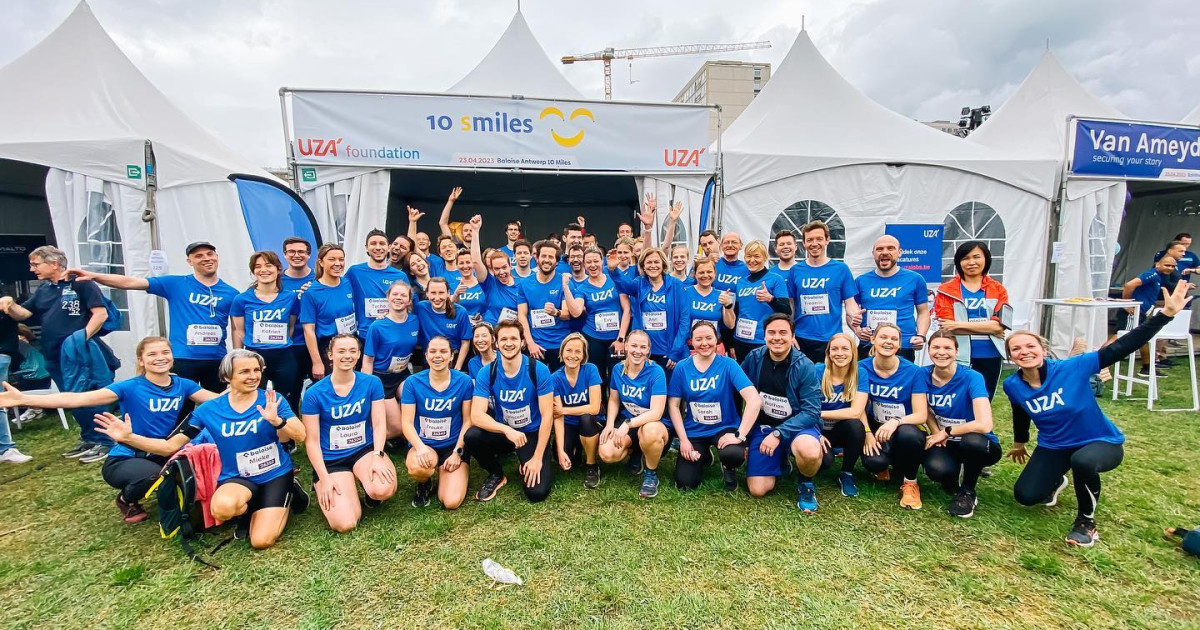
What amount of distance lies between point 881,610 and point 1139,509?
6.71ft

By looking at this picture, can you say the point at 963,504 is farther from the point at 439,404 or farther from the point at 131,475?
the point at 131,475

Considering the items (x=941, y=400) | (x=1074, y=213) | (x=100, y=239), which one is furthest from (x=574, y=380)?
(x=1074, y=213)

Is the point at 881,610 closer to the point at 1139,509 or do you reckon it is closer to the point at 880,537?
the point at 880,537

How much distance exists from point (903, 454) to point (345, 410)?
3.23 m

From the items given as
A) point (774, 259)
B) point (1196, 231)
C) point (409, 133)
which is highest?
point (409, 133)

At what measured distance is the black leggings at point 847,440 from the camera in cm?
291

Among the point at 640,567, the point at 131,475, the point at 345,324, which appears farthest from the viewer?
the point at 345,324

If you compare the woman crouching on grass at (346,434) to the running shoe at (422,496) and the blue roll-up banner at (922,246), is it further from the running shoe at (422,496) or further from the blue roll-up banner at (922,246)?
the blue roll-up banner at (922,246)

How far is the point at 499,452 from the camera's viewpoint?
10.1 feet

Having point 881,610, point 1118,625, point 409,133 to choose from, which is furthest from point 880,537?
point 409,133

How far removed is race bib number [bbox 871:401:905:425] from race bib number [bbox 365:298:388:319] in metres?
3.47

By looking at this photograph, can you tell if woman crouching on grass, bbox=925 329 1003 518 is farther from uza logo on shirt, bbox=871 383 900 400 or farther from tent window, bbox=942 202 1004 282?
tent window, bbox=942 202 1004 282

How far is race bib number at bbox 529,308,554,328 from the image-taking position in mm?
3729

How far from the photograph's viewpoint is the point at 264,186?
4.95m
